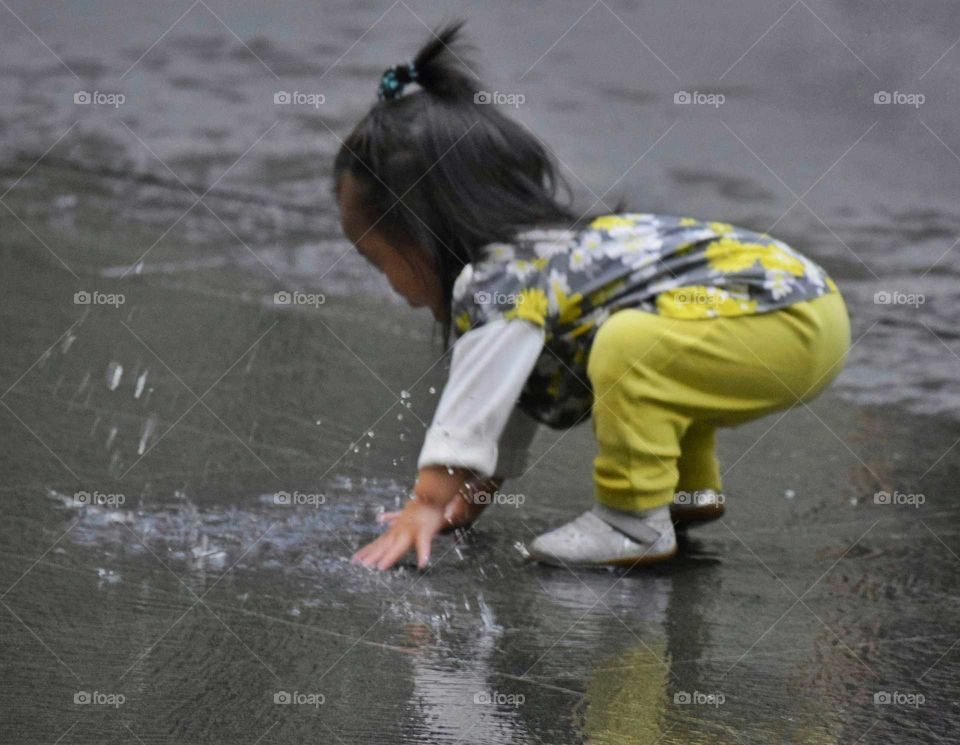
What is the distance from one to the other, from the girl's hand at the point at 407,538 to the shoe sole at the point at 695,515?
51cm

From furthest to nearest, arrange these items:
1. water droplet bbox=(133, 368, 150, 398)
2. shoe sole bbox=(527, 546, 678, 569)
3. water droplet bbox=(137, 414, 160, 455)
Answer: water droplet bbox=(133, 368, 150, 398) → water droplet bbox=(137, 414, 160, 455) → shoe sole bbox=(527, 546, 678, 569)

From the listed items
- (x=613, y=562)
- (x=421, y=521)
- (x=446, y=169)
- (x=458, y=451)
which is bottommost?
(x=613, y=562)

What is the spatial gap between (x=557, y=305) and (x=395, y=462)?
2.10 ft

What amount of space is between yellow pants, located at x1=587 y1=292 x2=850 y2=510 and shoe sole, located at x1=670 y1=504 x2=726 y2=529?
0.20 metres

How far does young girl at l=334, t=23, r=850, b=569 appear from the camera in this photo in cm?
213

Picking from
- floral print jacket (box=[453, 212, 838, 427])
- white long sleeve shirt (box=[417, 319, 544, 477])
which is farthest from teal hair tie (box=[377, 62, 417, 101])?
white long sleeve shirt (box=[417, 319, 544, 477])

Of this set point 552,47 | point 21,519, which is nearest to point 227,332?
point 21,519

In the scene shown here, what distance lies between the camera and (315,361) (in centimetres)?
329

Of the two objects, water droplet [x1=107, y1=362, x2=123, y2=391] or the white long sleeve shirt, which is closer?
the white long sleeve shirt

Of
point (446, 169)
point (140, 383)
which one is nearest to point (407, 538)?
point (446, 169)

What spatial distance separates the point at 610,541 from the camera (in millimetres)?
2225

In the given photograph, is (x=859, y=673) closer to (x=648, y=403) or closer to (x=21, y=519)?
(x=648, y=403)

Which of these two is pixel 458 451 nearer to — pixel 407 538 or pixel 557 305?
pixel 407 538

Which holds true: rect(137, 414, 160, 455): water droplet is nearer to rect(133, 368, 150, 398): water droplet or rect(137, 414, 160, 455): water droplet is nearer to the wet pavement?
the wet pavement
